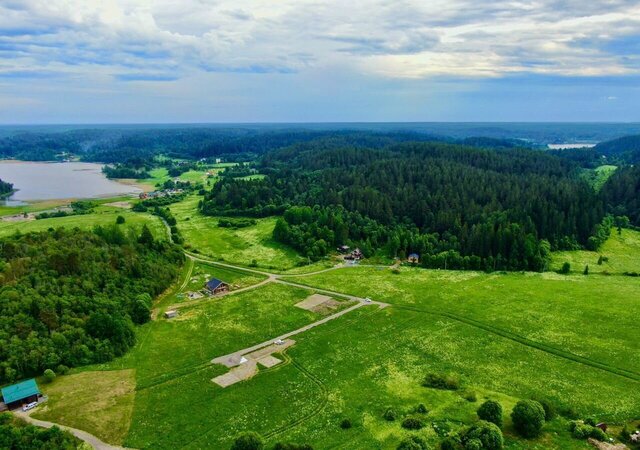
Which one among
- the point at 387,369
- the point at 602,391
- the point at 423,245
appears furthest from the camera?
the point at 423,245

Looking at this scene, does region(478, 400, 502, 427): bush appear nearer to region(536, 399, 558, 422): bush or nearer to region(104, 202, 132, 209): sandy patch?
region(536, 399, 558, 422): bush

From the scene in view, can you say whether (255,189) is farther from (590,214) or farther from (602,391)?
(602,391)

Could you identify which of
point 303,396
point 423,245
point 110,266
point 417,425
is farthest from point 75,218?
point 417,425

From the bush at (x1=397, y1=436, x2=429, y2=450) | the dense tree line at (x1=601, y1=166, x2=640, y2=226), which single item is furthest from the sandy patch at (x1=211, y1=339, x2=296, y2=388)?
the dense tree line at (x1=601, y1=166, x2=640, y2=226)

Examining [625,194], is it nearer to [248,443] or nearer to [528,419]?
[528,419]

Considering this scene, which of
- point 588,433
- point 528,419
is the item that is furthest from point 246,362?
point 588,433

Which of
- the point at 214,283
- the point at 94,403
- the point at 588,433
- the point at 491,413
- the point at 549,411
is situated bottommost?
the point at 94,403
